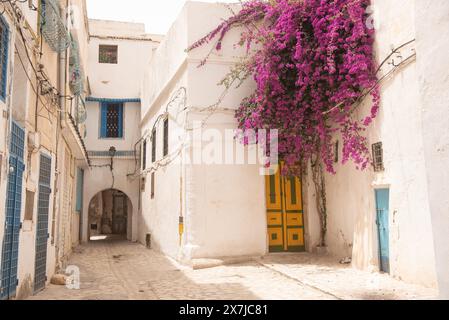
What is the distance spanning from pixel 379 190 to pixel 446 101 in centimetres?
464

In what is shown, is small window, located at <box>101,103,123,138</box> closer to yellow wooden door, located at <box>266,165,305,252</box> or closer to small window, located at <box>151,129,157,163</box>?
small window, located at <box>151,129,157,163</box>

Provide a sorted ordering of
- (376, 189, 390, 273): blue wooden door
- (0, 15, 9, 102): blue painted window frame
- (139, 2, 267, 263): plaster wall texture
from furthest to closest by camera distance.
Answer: (139, 2, 267, 263): plaster wall texture, (376, 189, 390, 273): blue wooden door, (0, 15, 9, 102): blue painted window frame

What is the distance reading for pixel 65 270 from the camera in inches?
379

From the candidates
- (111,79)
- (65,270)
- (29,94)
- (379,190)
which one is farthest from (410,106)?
(111,79)

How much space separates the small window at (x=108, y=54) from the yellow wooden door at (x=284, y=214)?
36.5 ft

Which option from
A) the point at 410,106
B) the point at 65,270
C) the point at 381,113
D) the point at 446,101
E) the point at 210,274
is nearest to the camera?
the point at 446,101

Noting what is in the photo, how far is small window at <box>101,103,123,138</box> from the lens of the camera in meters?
18.0

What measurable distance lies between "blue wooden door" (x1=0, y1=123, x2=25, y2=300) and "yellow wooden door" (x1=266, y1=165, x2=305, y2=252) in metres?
5.96

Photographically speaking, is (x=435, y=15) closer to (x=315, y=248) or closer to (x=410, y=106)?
(x=410, y=106)

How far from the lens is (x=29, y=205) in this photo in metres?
6.79

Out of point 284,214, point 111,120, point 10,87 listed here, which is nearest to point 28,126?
point 10,87

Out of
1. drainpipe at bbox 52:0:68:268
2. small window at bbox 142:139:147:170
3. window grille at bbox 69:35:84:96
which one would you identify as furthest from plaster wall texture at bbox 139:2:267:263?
small window at bbox 142:139:147:170

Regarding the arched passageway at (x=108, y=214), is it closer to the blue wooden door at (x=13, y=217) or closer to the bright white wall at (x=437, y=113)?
the blue wooden door at (x=13, y=217)

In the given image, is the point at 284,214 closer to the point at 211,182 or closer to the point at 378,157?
the point at 211,182
